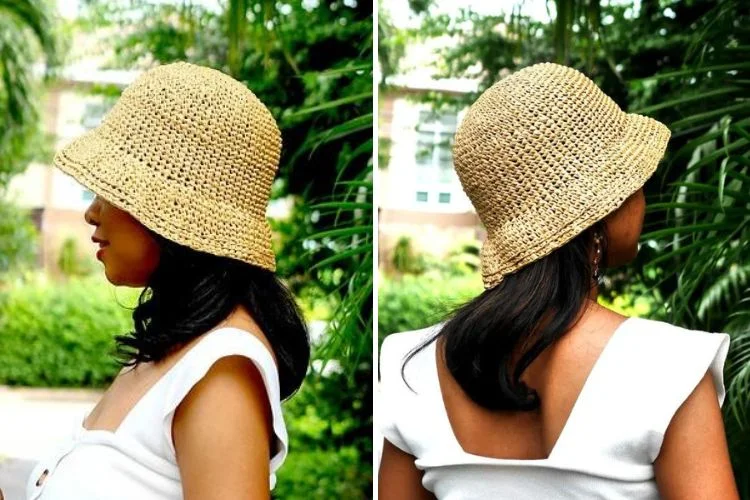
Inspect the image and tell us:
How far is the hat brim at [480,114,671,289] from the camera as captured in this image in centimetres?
148

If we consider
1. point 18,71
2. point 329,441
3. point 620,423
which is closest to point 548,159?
point 620,423

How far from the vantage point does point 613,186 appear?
58.4 inches

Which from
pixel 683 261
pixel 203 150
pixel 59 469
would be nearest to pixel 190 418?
pixel 59 469

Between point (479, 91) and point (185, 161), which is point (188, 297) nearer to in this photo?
point (185, 161)

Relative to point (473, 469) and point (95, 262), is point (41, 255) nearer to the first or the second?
point (95, 262)

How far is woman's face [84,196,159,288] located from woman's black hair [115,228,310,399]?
0.01 m

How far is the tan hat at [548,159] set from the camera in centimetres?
149

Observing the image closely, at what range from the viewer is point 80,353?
388 cm

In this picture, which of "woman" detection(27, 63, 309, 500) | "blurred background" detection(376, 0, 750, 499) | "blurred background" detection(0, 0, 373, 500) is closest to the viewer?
"woman" detection(27, 63, 309, 500)

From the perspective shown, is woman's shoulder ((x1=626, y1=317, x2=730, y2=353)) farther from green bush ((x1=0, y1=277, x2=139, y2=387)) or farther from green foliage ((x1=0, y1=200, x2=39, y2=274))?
green foliage ((x1=0, y1=200, x2=39, y2=274))

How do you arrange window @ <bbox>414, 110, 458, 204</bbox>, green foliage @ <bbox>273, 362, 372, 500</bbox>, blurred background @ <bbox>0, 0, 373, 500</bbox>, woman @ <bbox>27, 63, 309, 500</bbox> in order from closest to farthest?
1. woman @ <bbox>27, 63, 309, 500</bbox>
2. blurred background @ <bbox>0, 0, 373, 500</bbox>
3. green foliage @ <bbox>273, 362, 372, 500</bbox>
4. window @ <bbox>414, 110, 458, 204</bbox>

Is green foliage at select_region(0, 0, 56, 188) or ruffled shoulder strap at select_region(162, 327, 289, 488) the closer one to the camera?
ruffled shoulder strap at select_region(162, 327, 289, 488)

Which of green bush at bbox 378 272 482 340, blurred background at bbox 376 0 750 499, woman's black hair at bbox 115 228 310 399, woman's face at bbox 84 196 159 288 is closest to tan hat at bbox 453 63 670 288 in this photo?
woman's black hair at bbox 115 228 310 399

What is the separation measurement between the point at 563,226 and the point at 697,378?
0.26 m
